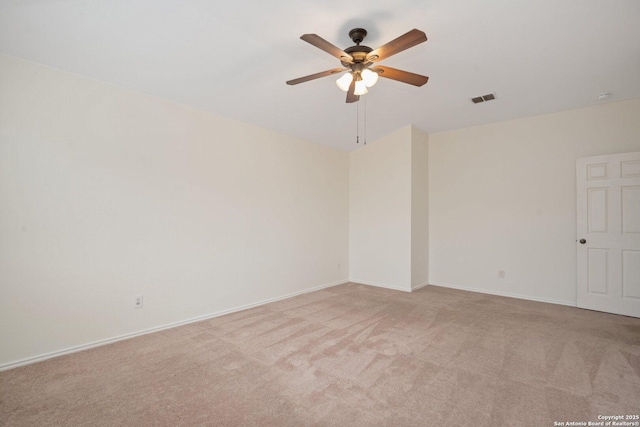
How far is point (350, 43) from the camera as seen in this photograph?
2.68m

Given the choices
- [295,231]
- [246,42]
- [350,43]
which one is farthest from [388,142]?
[246,42]

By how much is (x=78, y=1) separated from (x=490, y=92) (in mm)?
4168

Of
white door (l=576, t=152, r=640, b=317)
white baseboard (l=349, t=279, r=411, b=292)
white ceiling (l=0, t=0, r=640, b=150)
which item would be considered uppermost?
white ceiling (l=0, t=0, r=640, b=150)

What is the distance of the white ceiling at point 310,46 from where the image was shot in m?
2.23

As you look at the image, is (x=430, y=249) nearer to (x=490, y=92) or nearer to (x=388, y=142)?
(x=388, y=142)

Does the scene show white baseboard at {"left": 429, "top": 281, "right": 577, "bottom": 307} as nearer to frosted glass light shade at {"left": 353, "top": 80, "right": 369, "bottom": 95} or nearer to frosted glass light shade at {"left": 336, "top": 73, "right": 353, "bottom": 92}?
frosted glass light shade at {"left": 353, "top": 80, "right": 369, "bottom": 95}

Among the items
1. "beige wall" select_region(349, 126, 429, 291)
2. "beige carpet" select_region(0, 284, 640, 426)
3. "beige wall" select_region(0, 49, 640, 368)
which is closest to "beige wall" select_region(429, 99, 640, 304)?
"beige wall" select_region(0, 49, 640, 368)

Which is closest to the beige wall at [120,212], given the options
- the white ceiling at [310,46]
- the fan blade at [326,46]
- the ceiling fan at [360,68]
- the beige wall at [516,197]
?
the white ceiling at [310,46]

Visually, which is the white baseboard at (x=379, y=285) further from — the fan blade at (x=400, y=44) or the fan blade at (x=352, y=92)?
the fan blade at (x=400, y=44)

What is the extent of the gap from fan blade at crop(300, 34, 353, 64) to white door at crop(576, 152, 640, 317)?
12.5ft

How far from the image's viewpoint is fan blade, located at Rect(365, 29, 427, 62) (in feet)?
6.16

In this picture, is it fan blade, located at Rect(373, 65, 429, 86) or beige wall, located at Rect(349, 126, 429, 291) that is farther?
beige wall, located at Rect(349, 126, 429, 291)

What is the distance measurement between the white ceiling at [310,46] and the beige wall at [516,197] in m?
0.49

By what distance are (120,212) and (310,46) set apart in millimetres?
2486
